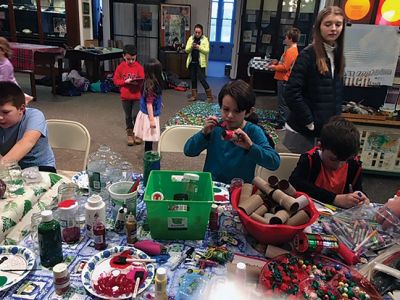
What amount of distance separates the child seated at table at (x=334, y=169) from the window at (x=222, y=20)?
9313mm

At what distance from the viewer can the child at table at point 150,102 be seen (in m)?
3.17

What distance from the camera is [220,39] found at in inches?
421

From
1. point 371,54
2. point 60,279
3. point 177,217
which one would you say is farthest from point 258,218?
point 371,54

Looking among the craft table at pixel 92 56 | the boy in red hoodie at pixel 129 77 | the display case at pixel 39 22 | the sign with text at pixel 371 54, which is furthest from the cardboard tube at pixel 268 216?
the display case at pixel 39 22

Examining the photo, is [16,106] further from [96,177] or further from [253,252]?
[253,252]

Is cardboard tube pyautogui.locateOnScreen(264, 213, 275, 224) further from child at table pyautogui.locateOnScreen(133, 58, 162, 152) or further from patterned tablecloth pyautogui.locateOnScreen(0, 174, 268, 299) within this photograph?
child at table pyautogui.locateOnScreen(133, 58, 162, 152)

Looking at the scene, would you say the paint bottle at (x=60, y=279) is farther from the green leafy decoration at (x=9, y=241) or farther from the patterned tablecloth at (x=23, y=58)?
the patterned tablecloth at (x=23, y=58)

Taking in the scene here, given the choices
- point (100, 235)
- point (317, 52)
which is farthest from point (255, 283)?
point (317, 52)

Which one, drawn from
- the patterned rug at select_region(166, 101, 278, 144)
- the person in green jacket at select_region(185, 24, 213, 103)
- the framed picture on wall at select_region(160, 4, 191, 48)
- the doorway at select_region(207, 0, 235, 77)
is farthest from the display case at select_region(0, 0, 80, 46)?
the doorway at select_region(207, 0, 235, 77)

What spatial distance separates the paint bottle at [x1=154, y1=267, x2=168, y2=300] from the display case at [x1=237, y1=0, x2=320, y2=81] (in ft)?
21.1

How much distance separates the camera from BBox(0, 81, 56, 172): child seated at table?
5.39 ft

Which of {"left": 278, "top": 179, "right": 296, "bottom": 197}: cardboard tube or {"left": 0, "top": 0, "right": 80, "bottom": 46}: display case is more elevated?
{"left": 0, "top": 0, "right": 80, "bottom": 46}: display case

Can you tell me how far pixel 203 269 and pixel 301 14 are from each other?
7184mm

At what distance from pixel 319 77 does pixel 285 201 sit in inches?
52.1
